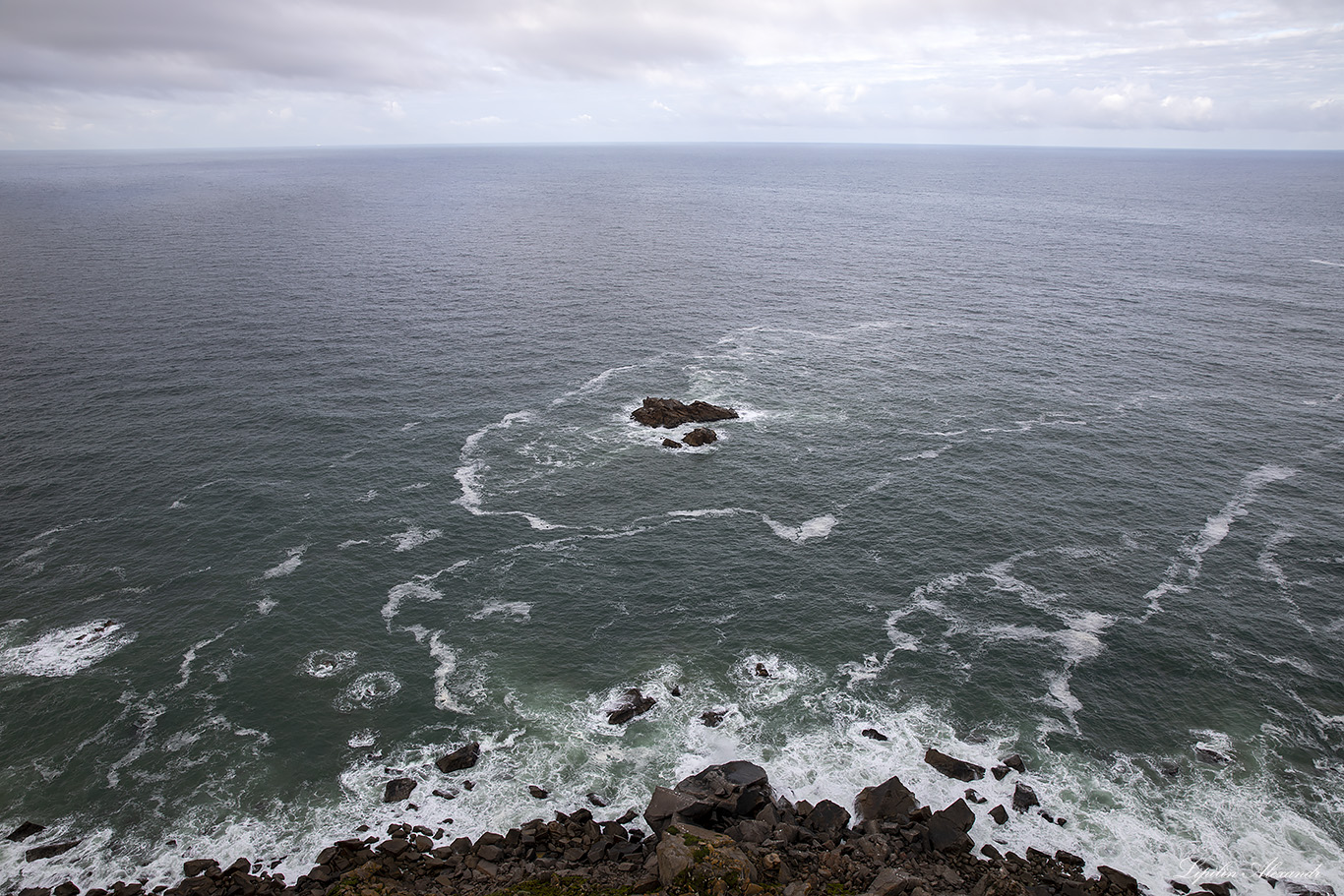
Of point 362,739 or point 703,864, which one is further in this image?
point 362,739

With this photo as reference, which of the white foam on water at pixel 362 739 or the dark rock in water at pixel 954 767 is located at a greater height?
the dark rock in water at pixel 954 767

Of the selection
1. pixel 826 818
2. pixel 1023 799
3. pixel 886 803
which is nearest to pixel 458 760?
pixel 826 818

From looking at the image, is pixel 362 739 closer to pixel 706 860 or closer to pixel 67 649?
pixel 706 860

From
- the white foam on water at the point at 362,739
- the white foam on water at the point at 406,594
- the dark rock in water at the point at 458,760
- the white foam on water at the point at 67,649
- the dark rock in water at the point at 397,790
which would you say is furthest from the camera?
the white foam on water at the point at 406,594

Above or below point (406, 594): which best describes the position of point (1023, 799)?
below

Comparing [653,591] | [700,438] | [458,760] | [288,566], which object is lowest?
[458,760]

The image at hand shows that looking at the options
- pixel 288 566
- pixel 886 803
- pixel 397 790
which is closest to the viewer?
pixel 886 803

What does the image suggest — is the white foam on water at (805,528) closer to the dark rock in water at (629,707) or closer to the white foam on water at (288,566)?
the dark rock in water at (629,707)

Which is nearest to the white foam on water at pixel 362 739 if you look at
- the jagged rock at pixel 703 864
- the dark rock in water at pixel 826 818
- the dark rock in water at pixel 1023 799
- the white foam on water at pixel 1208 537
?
the jagged rock at pixel 703 864

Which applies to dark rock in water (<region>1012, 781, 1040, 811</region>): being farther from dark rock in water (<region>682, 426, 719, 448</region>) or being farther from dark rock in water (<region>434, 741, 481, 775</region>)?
dark rock in water (<region>682, 426, 719, 448</region>)
